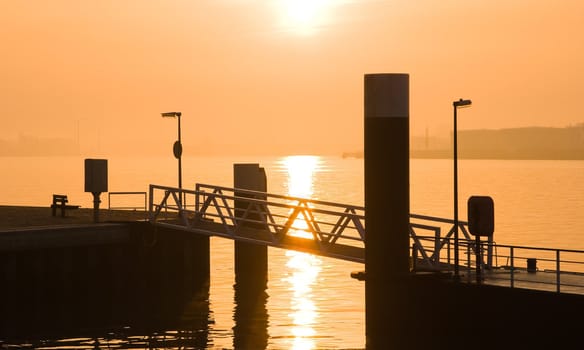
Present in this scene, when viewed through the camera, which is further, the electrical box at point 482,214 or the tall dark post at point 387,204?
the electrical box at point 482,214

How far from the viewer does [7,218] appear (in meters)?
48.2

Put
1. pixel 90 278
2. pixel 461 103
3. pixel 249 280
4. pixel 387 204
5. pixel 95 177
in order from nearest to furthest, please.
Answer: pixel 387 204, pixel 461 103, pixel 90 278, pixel 95 177, pixel 249 280

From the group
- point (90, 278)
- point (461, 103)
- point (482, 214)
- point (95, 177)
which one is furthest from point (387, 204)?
point (95, 177)

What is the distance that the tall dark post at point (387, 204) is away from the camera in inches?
1077

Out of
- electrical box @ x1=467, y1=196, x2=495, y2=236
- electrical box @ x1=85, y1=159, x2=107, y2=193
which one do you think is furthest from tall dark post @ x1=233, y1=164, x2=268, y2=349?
electrical box @ x1=467, y1=196, x2=495, y2=236

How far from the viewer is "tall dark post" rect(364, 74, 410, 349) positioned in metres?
27.3

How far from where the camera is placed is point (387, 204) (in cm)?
2741

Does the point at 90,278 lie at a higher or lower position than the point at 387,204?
lower

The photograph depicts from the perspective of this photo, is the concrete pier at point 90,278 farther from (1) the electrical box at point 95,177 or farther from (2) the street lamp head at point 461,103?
(2) the street lamp head at point 461,103

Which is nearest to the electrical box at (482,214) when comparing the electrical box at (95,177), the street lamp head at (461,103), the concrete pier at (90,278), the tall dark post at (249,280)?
the street lamp head at (461,103)

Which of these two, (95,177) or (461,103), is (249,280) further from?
(461,103)

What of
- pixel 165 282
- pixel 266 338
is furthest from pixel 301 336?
pixel 165 282

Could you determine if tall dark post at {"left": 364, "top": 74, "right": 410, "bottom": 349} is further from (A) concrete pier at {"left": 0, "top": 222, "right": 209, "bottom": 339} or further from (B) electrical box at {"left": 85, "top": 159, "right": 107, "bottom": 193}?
(B) electrical box at {"left": 85, "top": 159, "right": 107, "bottom": 193}

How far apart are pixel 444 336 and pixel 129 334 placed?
13556 mm
